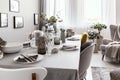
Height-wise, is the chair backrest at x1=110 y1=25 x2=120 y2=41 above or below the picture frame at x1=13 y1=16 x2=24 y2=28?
Answer: below

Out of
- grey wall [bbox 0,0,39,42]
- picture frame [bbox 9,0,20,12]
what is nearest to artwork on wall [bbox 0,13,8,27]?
grey wall [bbox 0,0,39,42]

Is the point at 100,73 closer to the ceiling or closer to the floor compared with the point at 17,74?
closer to the floor

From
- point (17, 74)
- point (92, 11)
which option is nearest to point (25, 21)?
point (92, 11)

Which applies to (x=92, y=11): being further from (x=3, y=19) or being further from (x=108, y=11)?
(x=3, y=19)

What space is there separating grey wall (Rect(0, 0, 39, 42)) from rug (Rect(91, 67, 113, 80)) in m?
2.11

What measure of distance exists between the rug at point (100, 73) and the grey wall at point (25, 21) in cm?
211

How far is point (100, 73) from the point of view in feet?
11.1

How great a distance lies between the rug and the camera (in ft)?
10.3

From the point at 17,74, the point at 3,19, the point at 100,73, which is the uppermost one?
the point at 3,19

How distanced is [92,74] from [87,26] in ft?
9.38

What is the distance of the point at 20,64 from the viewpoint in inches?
53.7

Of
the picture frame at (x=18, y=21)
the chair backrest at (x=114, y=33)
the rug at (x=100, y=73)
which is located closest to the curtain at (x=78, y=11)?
the chair backrest at (x=114, y=33)

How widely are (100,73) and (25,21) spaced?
8.72 feet

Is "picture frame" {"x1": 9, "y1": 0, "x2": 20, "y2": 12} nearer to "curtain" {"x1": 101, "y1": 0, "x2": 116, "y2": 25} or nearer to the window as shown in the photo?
the window
